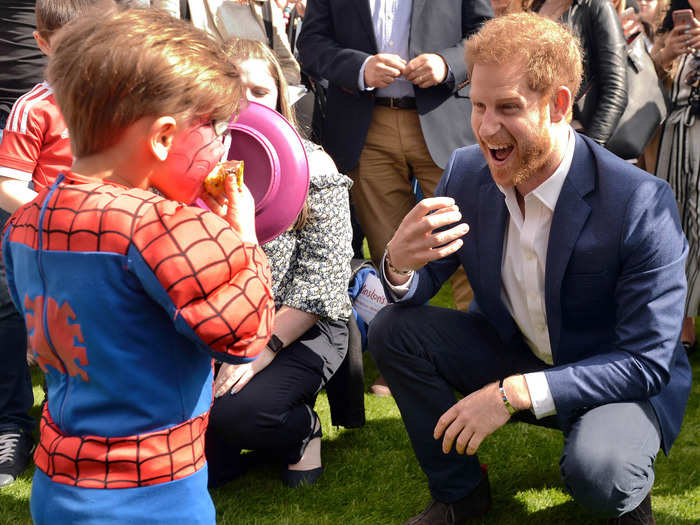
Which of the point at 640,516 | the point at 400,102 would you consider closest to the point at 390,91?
the point at 400,102

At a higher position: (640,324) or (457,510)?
(640,324)

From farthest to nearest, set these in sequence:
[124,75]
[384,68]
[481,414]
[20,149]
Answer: [384,68] < [20,149] < [481,414] < [124,75]

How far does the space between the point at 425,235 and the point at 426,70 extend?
5.14 feet

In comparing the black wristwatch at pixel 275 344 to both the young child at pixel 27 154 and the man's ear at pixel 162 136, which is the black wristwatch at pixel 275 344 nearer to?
the young child at pixel 27 154

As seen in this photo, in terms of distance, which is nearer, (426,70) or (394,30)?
(426,70)

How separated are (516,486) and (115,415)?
1740 mm

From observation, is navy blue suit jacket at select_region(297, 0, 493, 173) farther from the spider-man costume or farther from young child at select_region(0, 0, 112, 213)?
the spider-man costume

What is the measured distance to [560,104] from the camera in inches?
95.4

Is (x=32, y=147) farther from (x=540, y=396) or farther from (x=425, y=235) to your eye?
(x=540, y=396)

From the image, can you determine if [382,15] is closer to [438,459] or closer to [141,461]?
[438,459]

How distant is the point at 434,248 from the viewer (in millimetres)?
2426

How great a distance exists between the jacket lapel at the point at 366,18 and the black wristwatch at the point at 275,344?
5.60 ft

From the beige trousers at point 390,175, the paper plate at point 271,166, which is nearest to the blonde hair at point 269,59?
the paper plate at point 271,166

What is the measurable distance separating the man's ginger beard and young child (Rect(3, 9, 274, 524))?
3.47 ft
